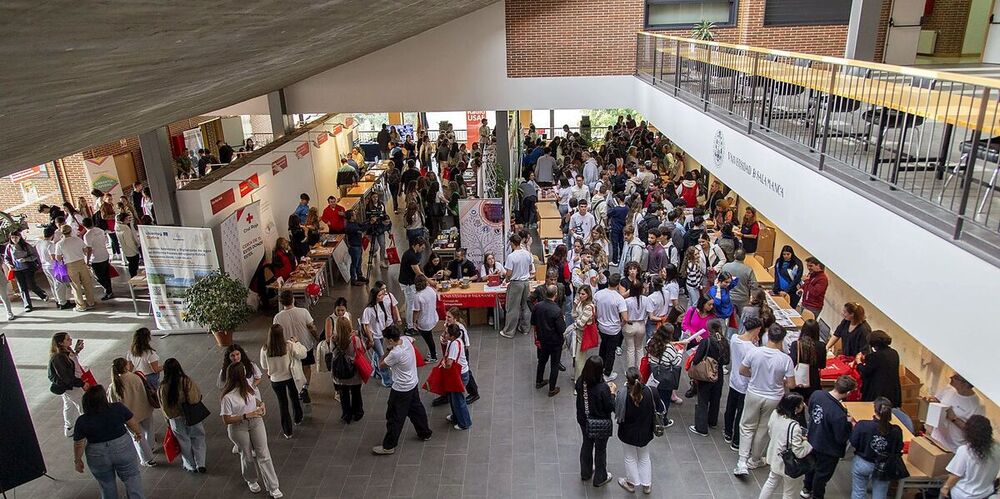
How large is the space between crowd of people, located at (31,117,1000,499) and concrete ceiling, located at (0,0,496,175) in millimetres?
2765

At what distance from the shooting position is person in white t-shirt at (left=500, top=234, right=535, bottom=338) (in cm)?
926

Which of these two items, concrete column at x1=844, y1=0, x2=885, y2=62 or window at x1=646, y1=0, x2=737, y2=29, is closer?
concrete column at x1=844, y1=0, x2=885, y2=62

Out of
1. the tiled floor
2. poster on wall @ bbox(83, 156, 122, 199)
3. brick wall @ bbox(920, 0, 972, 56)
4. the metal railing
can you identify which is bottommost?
the tiled floor

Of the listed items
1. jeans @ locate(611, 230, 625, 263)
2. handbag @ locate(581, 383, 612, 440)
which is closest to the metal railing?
jeans @ locate(611, 230, 625, 263)

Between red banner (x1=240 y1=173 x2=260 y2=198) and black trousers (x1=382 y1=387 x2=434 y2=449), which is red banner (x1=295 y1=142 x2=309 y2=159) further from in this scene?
black trousers (x1=382 y1=387 x2=434 y2=449)

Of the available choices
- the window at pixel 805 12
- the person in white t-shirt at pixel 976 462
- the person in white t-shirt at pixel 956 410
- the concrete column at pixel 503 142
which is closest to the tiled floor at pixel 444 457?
the person in white t-shirt at pixel 956 410

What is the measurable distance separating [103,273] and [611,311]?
8.98m

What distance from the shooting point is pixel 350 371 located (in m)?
7.24

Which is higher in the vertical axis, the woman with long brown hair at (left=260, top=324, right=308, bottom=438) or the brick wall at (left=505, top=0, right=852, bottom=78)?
the brick wall at (left=505, top=0, right=852, bottom=78)

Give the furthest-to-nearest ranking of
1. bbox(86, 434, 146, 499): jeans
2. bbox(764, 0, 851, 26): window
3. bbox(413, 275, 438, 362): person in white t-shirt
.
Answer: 1. bbox(764, 0, 851, 26): window
2. bbox(413, 275, 438, 362): person in white t-shirt
3. bbox(86, 434, 146, 499): jeans

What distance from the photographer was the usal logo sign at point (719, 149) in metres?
8.54

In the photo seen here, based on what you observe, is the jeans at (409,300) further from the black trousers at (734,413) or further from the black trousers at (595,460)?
the black trousers at (734,413)

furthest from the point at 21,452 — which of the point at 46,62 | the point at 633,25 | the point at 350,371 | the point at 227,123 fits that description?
the point at 227,123

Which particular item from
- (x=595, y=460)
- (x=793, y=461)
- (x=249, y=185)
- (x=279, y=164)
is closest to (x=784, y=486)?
(x=793, y=461)
